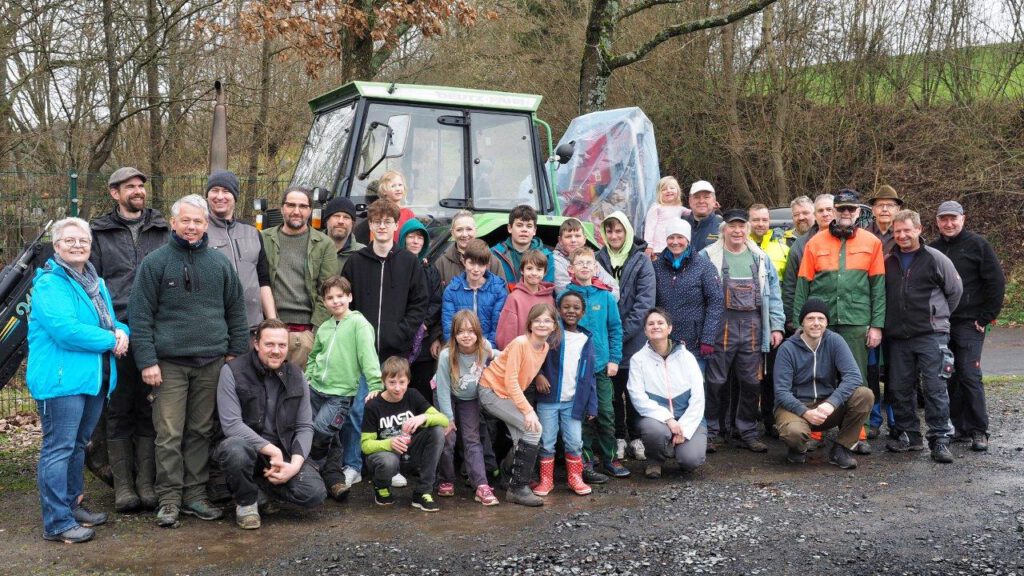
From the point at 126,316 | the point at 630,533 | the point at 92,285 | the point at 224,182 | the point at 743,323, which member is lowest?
the point at 630,533

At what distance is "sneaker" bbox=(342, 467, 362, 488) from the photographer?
6.00 m

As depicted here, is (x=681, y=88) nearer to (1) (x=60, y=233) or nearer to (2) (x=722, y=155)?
(2) (x=722, y=155)

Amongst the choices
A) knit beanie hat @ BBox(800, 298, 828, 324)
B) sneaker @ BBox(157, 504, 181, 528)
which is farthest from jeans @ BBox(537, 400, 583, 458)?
sneaker @ BBox(157, 504, 181, 528)

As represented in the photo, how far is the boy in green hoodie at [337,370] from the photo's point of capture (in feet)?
19.3

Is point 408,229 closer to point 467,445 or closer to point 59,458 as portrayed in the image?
point 467,445

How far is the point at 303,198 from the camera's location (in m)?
6.37

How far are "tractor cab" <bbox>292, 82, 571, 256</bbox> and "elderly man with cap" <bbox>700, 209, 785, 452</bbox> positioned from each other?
1.50m

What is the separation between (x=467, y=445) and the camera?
19.8ft

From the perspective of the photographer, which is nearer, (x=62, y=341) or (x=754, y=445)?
(x=62, y=341)

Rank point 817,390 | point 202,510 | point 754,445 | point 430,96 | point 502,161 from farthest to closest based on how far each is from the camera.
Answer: point 502,161
point 430,96
point 754,445
point 817,390
point 202,510

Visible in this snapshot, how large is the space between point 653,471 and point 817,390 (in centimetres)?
153

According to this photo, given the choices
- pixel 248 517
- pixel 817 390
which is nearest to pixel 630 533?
pixel 248 517

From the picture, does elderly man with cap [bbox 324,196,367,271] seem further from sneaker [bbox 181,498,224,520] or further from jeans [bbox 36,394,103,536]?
jeans [bbox 36,394,103,536]

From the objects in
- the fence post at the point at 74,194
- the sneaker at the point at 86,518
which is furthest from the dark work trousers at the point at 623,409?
the fence post at the point at 74,194
